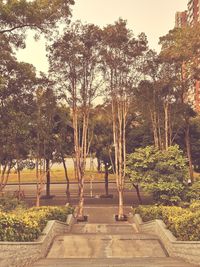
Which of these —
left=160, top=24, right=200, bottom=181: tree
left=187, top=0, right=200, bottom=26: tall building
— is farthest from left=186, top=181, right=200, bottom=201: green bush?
left=187, top=0, right=200, bottom=26: tall building

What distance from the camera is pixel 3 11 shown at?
67.2 feet

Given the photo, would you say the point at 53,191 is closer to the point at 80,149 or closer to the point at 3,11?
the point at 80,149

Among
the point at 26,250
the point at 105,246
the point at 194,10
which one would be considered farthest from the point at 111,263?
the point at 194,10

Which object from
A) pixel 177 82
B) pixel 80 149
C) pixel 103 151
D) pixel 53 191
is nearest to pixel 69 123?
pixel 103 151

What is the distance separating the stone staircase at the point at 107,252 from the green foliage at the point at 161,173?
8.26 meters

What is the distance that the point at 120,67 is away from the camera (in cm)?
3194

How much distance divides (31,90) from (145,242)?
13.3 meters

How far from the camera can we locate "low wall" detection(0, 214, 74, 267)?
471 inches

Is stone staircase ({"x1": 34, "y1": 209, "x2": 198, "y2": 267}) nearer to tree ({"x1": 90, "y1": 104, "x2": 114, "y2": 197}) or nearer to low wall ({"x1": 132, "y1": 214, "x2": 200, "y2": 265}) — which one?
low wall ({"x1": 132, "y1": 214, "x2": 200, "y2": 265})

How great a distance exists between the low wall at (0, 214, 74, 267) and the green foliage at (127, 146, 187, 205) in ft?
32.6

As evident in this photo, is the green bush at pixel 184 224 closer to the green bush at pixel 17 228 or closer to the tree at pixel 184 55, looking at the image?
the green bush at pixel 17 228

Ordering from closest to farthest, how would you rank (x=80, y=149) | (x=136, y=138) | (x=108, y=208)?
(x=80, y=149) < (x=108, y=208) < (x=136, y=138)

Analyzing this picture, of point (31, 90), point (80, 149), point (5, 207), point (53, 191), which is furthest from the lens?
point (53, 191)

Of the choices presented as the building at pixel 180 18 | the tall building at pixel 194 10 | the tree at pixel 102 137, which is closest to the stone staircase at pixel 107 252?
the tree at pixel 102 137
